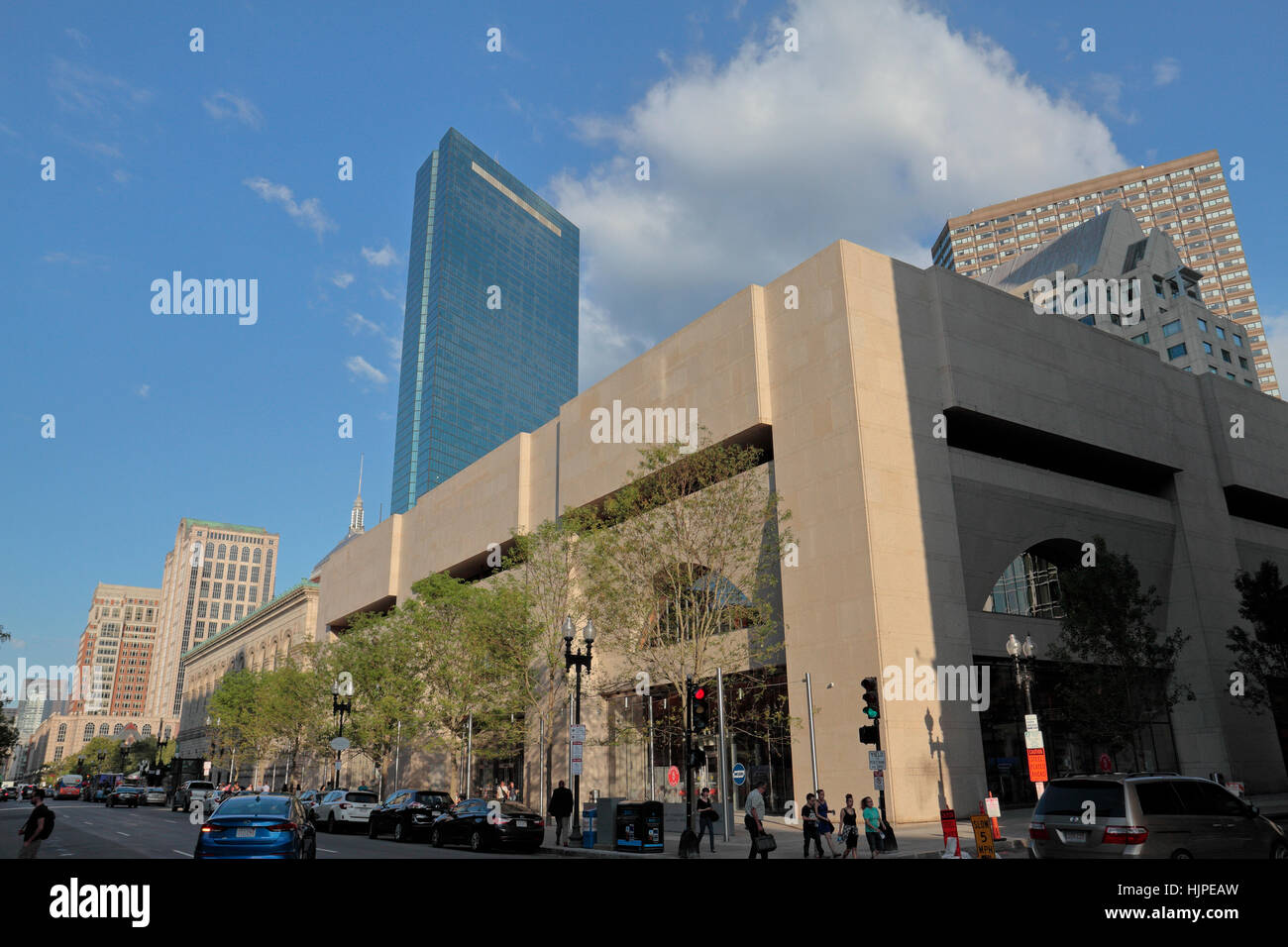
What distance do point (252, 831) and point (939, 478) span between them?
29245 mm

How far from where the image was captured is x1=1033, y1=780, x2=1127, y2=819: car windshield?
1296cm

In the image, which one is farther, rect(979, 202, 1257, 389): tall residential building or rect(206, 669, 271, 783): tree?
rect(979, 202, 1257, 389): tall residential building

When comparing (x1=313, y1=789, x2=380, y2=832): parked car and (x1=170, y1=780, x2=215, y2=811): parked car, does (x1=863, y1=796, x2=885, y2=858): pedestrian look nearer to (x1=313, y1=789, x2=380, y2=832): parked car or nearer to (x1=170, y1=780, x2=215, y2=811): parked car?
(x1=313, y1=789, x2=380, y2=832): parked car

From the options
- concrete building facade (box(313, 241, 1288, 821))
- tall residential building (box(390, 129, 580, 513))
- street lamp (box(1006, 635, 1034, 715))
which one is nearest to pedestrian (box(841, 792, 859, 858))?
concrete building facade (box(313, 241, 1288, 821))

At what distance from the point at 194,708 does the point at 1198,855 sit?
146015 millimetres

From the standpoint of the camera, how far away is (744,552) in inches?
1300

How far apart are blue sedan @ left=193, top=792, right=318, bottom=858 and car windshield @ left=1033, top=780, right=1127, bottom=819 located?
40.2 feet

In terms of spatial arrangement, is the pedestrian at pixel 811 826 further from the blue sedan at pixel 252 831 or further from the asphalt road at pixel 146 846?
the blue sedan at pixel 252 831

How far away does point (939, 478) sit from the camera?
3612 cm

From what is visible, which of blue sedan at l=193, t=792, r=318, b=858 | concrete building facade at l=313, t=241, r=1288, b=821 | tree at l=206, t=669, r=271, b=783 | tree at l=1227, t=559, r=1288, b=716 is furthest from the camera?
tree at l=206, t=669, r=271, b=783

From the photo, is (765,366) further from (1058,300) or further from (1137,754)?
(1058,300)

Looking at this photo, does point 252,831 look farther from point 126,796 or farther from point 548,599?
point 126,796

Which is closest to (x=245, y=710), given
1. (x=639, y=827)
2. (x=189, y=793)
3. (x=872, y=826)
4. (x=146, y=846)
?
(x=189, y=793)
